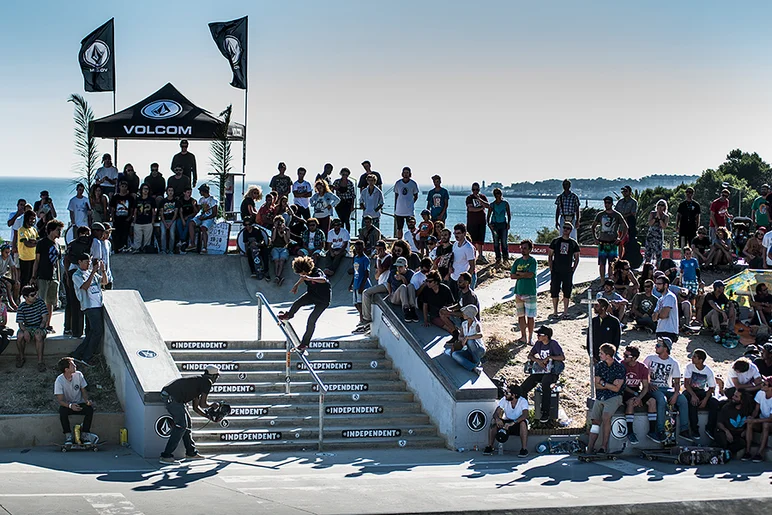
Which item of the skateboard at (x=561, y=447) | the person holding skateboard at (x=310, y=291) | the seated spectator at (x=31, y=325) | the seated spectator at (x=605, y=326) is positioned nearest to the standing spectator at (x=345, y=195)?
Result: the person holding skateboard at (x=310, y=291)

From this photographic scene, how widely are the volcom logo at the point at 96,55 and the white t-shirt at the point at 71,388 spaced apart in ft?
45.1

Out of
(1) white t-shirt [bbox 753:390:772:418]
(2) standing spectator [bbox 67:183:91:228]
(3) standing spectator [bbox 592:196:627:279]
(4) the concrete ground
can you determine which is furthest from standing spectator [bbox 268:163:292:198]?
(1) white t-shirt [bbox 753:390:772:418]

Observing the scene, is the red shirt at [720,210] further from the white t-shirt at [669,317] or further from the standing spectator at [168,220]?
the standing spectator at [168,220]

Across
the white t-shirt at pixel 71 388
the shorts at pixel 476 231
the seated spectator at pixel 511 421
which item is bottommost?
the seated spectator at pixel 511 421

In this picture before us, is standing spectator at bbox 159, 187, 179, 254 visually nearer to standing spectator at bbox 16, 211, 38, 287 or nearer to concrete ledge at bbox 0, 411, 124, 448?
standing spectator at bbox 16, 211, 38, 287

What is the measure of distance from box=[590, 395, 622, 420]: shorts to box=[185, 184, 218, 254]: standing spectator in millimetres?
11561

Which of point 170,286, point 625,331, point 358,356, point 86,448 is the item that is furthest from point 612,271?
point 86,448

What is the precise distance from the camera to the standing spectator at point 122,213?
73.4 ft

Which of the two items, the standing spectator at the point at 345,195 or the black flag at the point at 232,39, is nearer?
the standing spectator at the point at 345,195

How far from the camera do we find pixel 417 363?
15703 millimetres

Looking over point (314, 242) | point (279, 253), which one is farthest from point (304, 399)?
point (314, 242)

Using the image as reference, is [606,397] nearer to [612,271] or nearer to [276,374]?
[276,374]

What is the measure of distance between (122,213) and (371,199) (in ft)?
18.1

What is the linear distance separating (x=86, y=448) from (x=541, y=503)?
20.7ft
